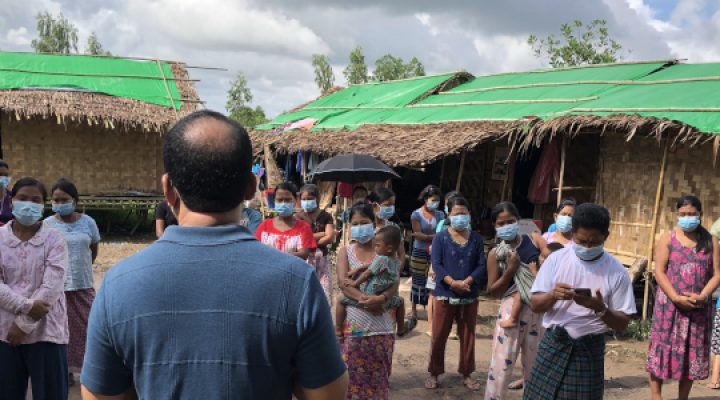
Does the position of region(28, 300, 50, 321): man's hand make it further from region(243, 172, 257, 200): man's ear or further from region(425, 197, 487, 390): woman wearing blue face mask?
region(425, 197, 487, 390): woman wearing blue face mask

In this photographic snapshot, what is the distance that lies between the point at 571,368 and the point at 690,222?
2178 millimetres

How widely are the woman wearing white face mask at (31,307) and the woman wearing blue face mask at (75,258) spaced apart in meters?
0.84

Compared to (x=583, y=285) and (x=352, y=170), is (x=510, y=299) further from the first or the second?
(x=352, y=170)

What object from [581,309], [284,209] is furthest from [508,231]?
[284,209]

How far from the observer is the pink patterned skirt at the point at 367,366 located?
4.15m

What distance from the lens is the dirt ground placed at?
543 cm

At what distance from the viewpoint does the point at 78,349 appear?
492cm

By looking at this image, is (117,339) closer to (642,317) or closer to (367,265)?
(367,265)

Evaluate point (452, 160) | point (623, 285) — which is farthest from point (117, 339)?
point (452, 160)

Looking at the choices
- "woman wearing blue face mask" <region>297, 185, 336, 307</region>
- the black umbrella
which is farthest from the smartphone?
the black umbrella

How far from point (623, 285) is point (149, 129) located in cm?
1176

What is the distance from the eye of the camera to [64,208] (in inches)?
187

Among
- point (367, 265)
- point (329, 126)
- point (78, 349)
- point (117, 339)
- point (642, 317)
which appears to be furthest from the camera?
point (329, 126)

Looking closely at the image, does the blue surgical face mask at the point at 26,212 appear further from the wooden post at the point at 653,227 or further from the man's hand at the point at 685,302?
the wooden post at the point at 653,227
